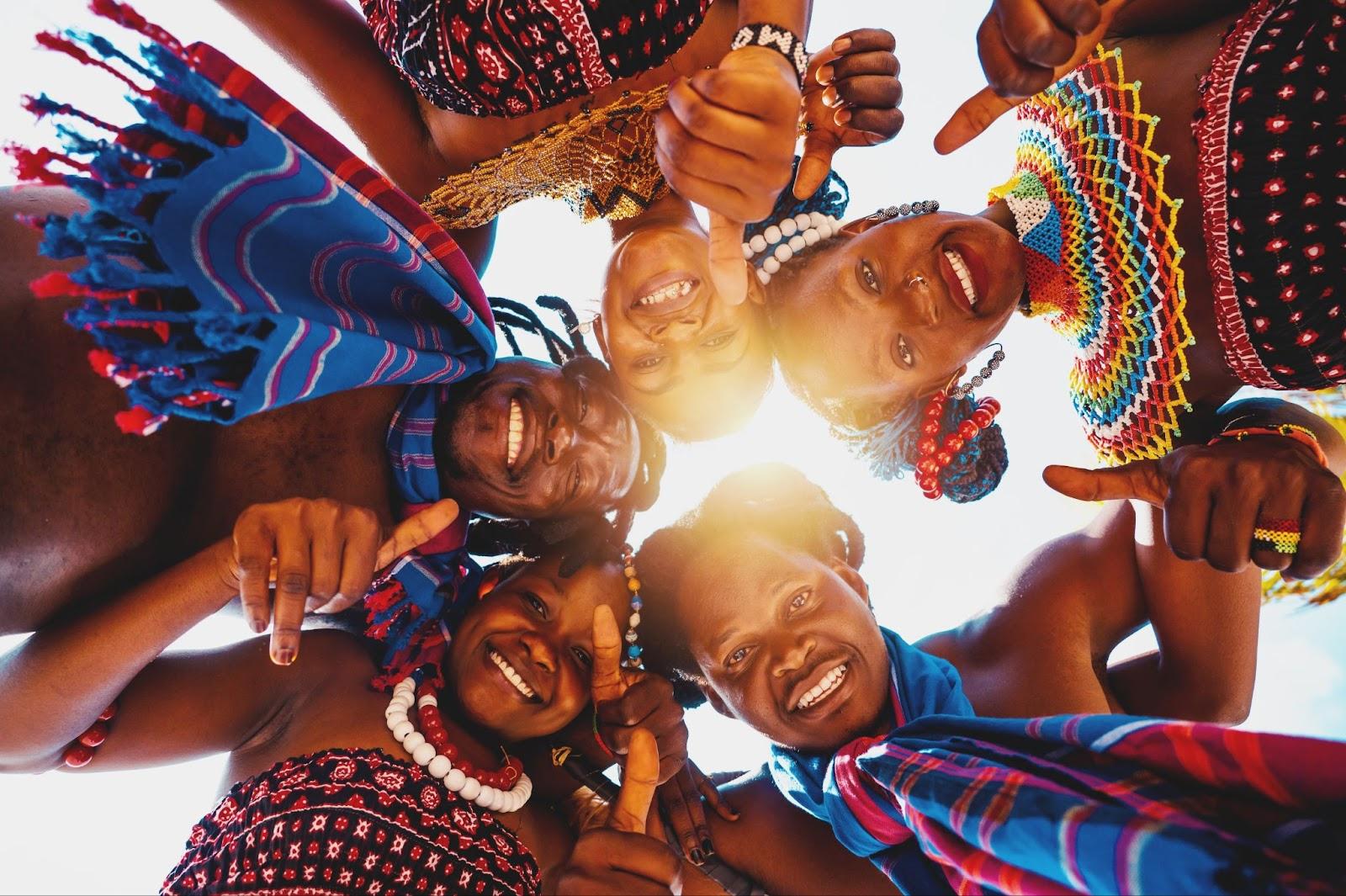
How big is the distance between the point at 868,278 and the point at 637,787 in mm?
1089

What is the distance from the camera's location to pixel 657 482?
2.20m

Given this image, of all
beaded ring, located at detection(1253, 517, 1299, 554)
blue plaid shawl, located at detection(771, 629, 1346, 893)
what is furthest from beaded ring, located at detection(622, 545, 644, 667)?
beaded ring, located at detection(1253, 517, 1299, 554)

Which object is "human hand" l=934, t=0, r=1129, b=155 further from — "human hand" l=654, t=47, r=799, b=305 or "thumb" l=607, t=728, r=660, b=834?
"thumb" l=607, t=728, r=660, b=834

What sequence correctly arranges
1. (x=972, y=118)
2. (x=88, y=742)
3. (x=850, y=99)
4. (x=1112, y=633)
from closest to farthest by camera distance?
(x=972, y=118) < (x=850, y=99) < (x=88, y=742) < (x=1112, y=633)

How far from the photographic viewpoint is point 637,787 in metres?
1.44

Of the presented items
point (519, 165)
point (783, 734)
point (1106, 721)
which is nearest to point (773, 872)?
point (783, 734)

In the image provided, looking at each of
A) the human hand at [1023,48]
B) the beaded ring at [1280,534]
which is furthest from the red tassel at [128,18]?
the beaded ring at [1280,534]

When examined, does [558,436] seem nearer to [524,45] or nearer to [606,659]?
[606,659]

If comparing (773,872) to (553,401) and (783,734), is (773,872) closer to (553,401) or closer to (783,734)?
(783,734)

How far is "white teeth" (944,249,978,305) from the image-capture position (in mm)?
1717

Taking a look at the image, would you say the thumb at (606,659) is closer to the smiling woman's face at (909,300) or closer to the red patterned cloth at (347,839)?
the red patterned cloth at (347,839)

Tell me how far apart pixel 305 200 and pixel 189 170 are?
0.19 metres

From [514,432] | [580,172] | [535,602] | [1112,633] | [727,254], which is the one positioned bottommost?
[1112,633]

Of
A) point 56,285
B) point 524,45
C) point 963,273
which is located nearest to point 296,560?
point 56,285
